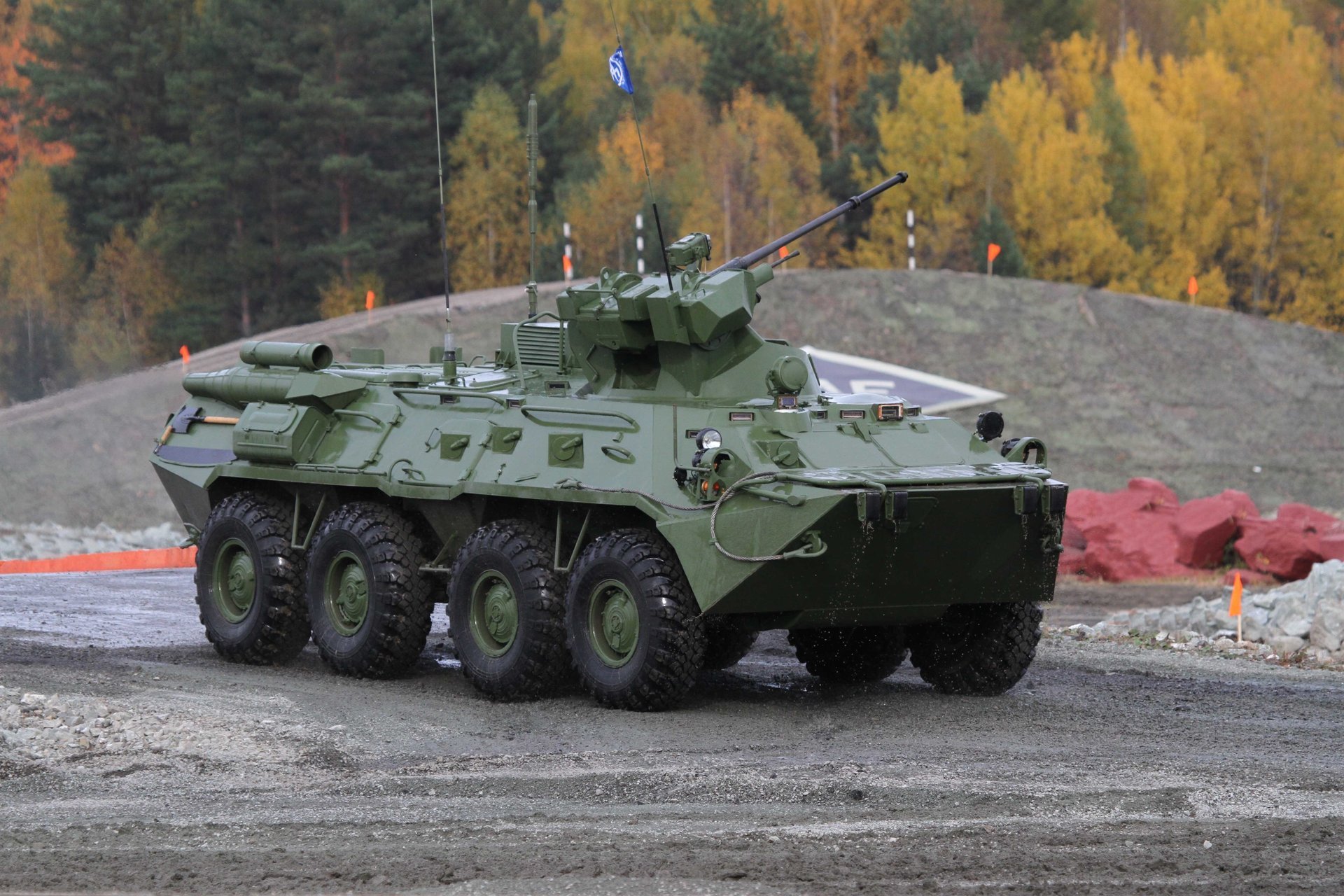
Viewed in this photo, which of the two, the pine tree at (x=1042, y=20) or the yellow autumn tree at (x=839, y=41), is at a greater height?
the pine tree at (x=1042, y=20)

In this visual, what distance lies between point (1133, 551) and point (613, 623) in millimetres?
10377

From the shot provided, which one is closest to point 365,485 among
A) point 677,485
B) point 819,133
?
point 677,485

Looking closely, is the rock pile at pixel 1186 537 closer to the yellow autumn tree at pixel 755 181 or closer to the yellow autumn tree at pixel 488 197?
the yellow autumn tree at pixel 755 181

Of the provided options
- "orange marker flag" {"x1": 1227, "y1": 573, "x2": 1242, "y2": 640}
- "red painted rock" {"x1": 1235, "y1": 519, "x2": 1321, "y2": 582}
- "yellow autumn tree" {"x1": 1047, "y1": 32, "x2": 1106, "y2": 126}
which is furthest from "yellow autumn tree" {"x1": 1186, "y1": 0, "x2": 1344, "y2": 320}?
"orange marker flag" {"x1": 1227, "y1": 573, "x2": 1242, "y2": 640}

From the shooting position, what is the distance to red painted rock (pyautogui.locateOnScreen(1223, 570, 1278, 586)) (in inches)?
769

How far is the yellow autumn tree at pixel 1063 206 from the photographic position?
45562mm

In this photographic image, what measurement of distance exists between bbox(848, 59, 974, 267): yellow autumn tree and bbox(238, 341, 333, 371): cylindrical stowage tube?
32.7 m

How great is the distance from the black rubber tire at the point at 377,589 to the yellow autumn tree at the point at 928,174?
34.0m

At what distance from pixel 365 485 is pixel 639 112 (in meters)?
42.6

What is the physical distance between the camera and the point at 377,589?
13062 mm

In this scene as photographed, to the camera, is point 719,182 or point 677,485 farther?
point 719,182

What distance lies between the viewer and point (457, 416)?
43.2ft

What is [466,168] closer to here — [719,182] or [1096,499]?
[719,182]

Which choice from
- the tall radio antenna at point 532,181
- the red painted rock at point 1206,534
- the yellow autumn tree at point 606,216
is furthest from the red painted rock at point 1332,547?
the yellow autumn tree at point 606,216
